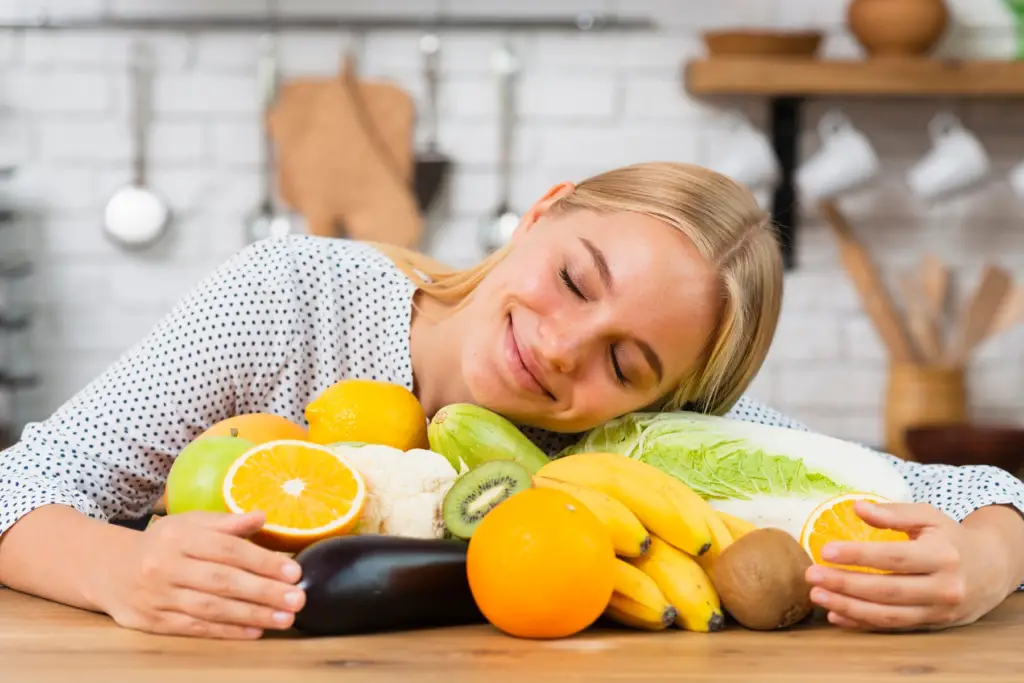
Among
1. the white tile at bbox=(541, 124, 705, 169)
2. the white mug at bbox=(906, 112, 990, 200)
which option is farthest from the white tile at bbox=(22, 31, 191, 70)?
the white mug at bbox=(906, 112, 990, 200)

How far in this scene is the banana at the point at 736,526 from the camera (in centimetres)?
104

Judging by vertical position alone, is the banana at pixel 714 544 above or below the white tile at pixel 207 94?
below

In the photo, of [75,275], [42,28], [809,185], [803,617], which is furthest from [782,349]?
[803,617]

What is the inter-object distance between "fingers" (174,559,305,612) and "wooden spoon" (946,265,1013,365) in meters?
2.45

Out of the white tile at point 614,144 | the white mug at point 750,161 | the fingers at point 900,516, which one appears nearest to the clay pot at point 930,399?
the white mug at point 750,161

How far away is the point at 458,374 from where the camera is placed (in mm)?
1509

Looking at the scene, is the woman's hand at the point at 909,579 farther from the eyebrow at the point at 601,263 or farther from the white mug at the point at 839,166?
the white mug at the point at 839,166

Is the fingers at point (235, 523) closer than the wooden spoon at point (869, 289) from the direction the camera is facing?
Yes

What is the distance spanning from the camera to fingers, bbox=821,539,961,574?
3.14 ft

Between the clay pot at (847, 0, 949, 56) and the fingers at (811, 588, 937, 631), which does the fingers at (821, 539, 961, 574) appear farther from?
the clay pot at (847, 0, 949, 56)

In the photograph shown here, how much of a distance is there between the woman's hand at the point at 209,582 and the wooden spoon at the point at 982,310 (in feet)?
8.04

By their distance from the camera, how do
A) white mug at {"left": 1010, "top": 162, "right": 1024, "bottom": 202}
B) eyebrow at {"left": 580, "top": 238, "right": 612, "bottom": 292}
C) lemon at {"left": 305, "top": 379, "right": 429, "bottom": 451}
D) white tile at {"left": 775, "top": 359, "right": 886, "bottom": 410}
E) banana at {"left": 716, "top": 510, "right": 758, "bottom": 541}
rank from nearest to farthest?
1. banana at {"left": 716, "top": 510, "right": 758, "bottom": 541}
2. lemon at {"left": 305, "top": 379, "right": 429, "bottom": 451}
3. eyebrow at {"left": 580, "top": 238, "right": 612, "bottom": 292}
4. white mug at {"left": 1010, "top": 162, "right": 1024, "bottom": 202}
5. white tile at {"left": 775, "top": 359, "right": 886, "bottom": 410}

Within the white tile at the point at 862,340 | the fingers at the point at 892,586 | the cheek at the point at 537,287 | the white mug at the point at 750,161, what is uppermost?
the white mug at the point at 750,161

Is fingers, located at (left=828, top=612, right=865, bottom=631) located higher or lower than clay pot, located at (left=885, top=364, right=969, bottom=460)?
higher
